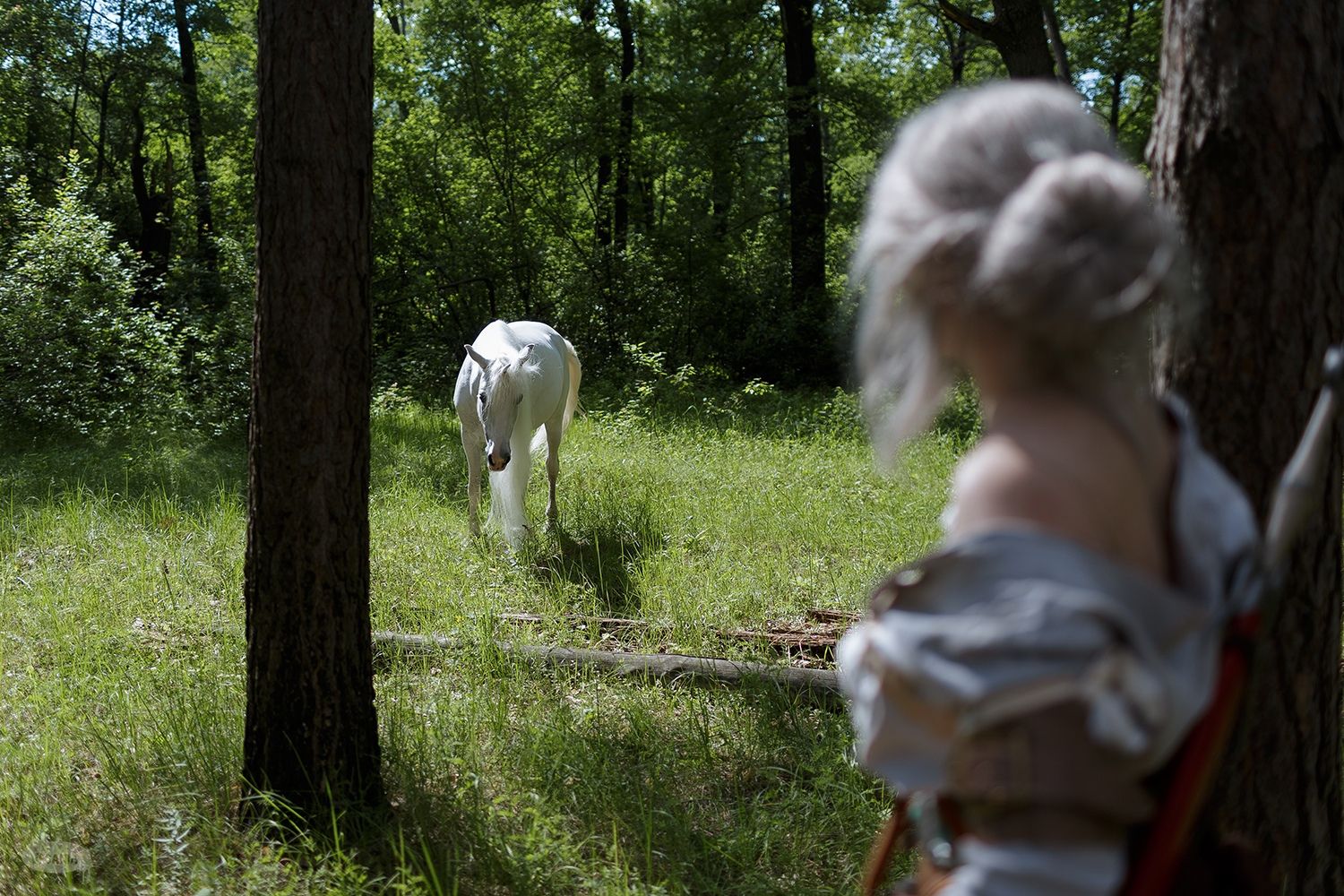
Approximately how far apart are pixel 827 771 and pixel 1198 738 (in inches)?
101

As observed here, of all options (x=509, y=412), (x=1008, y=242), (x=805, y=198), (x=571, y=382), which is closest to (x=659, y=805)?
(x=1008, y=242)

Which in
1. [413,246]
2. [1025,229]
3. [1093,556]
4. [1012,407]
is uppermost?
[413,246]

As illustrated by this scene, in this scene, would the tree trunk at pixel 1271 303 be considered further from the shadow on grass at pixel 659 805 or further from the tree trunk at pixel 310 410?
the tree trunk at pixel 310 410

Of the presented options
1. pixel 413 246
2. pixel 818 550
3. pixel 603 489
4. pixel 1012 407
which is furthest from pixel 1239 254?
pixel 413 246

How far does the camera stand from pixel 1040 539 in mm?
1033

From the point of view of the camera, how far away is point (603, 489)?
8.63 m

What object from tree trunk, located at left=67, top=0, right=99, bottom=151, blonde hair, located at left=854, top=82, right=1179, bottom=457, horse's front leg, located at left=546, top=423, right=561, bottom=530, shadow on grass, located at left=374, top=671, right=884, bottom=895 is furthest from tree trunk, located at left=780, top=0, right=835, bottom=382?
blonde hair, located at left=854, top=82, right=1179, bottom=457

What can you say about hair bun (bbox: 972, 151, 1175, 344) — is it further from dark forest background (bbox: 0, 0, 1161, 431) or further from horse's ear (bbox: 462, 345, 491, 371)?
dark forest background (bbox: 0, 0, 1161, 431)

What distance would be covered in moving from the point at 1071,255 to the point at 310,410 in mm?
2785

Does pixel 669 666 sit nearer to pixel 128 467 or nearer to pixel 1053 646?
pixel 1053 646

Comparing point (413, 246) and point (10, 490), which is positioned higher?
point (413, 246)

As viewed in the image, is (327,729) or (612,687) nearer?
(327,729)

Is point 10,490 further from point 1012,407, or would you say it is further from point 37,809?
point 1012,407

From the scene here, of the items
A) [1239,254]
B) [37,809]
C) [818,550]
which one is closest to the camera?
[1239,254]
